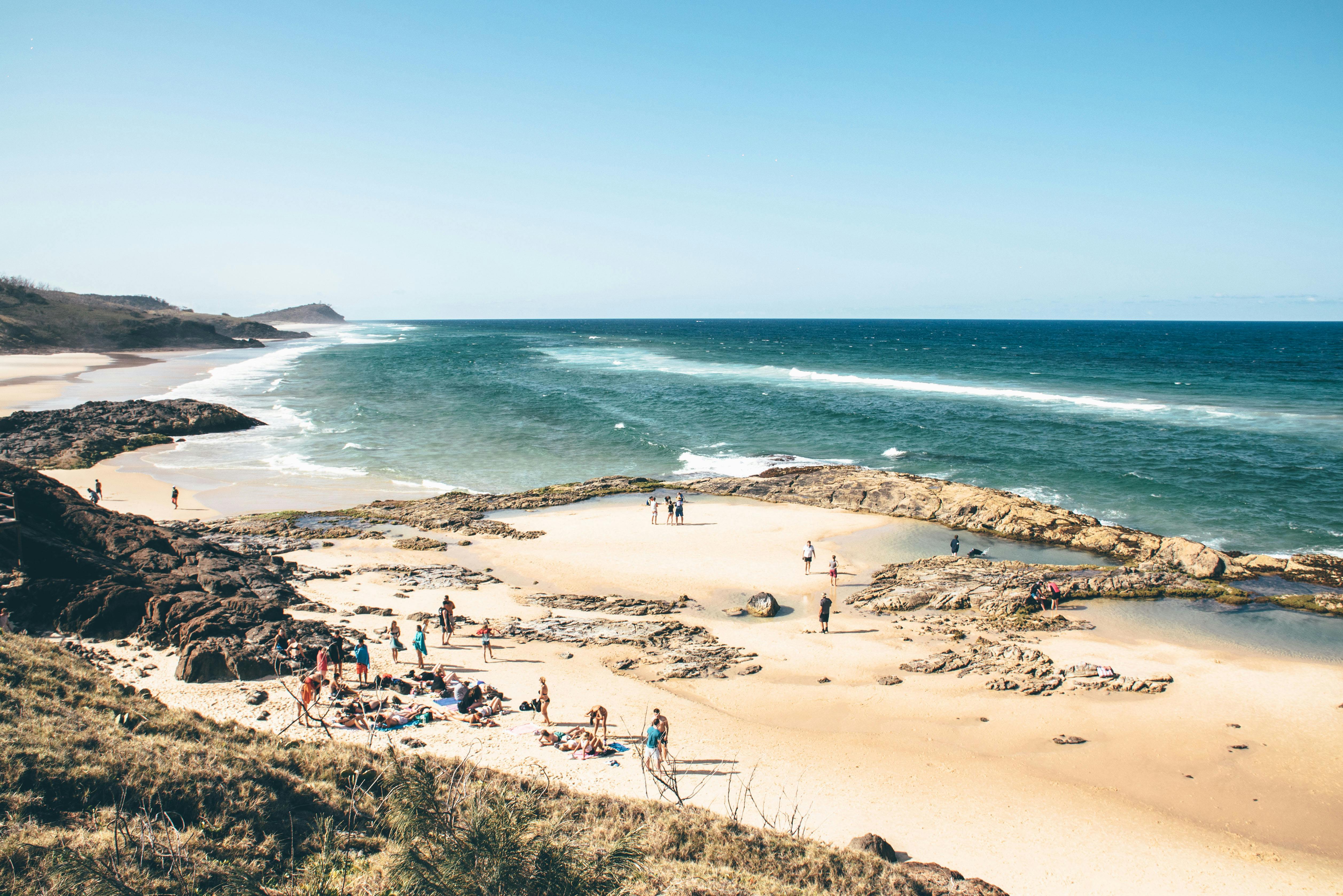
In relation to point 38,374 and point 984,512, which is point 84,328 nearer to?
point 38,374

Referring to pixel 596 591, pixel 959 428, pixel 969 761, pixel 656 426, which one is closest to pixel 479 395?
pixel 656 426

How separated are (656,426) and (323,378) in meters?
47.9

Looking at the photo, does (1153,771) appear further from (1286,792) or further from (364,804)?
(364,804)

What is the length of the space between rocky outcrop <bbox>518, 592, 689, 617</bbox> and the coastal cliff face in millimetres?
29879

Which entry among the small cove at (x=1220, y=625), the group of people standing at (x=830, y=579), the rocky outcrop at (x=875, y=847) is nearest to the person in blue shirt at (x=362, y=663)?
the rocky outcrop at (x=875, y=847)

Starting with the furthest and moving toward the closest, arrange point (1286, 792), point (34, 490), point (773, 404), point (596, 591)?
point (773, 404) → point (596, 591) → point (34, 490) → point (1286, 792)

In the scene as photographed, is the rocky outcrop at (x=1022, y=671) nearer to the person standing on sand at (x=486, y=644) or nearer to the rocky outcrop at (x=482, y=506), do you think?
the person standing on sand at (x=486, y=644)

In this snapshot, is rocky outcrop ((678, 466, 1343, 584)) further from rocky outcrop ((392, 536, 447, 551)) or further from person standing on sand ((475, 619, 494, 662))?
person standing on sand ((475, 619, 494, 662))

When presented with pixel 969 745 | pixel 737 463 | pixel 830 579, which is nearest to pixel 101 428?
pixel 737 463

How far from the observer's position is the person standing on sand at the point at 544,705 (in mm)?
13766

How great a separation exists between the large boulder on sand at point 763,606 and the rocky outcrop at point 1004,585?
2440mm

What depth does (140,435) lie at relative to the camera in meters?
42.7

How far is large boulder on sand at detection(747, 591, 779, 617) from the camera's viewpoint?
20594 millimetres

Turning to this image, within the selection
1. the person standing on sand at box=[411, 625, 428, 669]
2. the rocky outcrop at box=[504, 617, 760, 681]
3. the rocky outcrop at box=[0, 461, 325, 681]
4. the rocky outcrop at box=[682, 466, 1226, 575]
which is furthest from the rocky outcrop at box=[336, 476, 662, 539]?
the person standing on sand at box=[411, 625, 428, 669]
